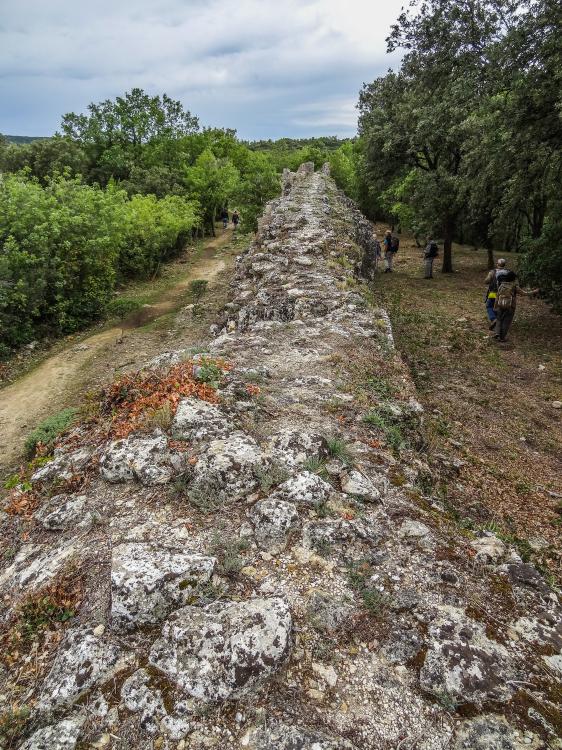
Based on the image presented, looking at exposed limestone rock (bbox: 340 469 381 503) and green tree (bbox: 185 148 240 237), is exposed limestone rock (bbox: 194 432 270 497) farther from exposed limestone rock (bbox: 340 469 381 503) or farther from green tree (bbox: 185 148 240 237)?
green tree (bbox: 185 148 240 237)

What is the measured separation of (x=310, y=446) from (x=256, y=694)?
2.56 m

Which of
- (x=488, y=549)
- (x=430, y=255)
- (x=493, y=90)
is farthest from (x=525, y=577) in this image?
(x=430, y=255)

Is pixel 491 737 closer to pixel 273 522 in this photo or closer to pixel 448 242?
pixel 273 522

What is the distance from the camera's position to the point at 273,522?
13.7 ft

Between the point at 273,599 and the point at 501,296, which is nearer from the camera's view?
the point at 273,599

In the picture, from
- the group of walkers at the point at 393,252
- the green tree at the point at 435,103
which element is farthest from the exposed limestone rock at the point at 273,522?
the group of walkers at the point at 393,252

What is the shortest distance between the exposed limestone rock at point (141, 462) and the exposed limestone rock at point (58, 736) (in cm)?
222

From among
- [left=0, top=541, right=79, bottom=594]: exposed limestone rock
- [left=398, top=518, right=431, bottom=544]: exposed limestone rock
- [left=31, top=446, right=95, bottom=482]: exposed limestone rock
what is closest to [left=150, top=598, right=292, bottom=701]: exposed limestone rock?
[left=0, top=541, right=79, bottom=594]: exposed limestone rock

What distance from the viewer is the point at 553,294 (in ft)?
42.9

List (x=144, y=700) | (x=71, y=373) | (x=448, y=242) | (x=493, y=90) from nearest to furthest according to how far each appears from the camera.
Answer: (x=144, y=700) → (x=493, y=90) → (x=71, y=373) → (x=448, y=242)

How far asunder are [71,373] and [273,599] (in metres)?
12.0

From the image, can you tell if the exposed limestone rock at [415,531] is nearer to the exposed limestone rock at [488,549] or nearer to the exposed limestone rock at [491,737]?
the exposed limestone rock at [488,549]

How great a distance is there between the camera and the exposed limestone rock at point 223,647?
2965 mm

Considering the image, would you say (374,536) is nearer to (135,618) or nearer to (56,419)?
(135,618)
